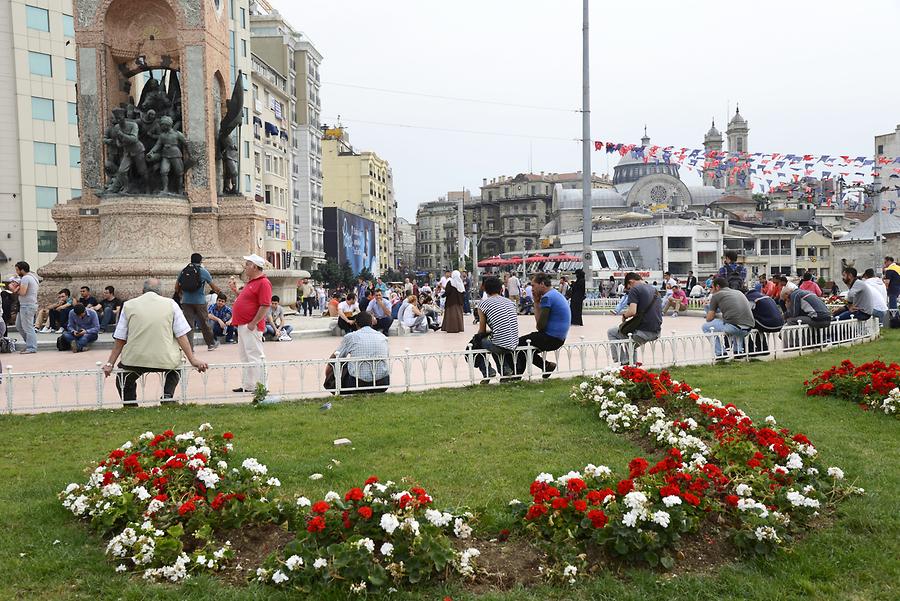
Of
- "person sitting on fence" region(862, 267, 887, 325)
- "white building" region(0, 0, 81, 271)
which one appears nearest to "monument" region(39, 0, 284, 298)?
"person sitting on fence" region(862, 267, 887, 325)

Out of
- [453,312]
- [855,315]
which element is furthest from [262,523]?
[855,315]

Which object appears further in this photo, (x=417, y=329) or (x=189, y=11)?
(x=417, y=329)

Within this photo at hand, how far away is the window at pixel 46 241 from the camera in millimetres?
40750

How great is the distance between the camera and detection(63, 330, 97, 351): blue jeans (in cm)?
1430

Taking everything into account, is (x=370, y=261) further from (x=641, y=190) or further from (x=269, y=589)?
(x=269, y=589)

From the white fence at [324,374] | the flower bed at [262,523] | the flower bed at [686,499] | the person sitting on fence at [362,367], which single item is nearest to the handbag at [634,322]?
the white fence at [324,374]

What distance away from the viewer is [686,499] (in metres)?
4.46

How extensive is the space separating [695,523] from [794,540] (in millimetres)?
639

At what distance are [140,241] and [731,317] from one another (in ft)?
35.2

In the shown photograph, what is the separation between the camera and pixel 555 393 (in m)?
9.20

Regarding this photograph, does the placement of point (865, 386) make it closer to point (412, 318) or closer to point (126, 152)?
point (412, 318)

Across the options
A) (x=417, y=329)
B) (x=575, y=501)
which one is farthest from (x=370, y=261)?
(x=575, y=501)

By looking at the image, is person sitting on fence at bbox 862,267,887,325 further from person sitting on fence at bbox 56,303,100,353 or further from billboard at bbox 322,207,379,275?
billboard at bbox 322,207,379,275

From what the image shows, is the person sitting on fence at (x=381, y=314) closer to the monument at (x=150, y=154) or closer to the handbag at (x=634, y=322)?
the monument at (x=150, y=154)
